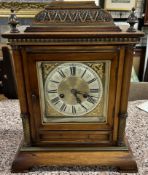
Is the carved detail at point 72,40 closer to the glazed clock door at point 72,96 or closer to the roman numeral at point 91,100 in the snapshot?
the glazed clock door at point 72,96

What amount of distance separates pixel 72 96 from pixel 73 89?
0.9 inches

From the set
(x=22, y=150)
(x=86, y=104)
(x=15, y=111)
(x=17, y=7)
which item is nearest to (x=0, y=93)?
(x=15, y=111)

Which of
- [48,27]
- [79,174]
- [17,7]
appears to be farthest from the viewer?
[17,7]

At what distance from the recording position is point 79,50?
0.61 m

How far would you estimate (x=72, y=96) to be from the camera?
0.69 meters

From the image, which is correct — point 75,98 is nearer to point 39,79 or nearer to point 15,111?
point 39,79

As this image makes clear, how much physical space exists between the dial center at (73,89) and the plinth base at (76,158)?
0.16 m

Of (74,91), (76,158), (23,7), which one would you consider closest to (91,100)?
(74,91)

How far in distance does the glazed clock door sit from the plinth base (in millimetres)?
24

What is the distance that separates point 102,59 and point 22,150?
37cm

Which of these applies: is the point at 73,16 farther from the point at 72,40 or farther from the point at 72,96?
the point at 72,96

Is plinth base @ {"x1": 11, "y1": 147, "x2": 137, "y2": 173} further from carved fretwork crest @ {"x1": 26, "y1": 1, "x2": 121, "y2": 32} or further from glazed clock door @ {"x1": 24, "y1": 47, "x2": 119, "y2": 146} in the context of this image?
carved fretwork crest @ {"x1": 26, "y1": 1, "x2": 121, "y2": 32}

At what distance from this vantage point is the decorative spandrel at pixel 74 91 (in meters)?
0.65

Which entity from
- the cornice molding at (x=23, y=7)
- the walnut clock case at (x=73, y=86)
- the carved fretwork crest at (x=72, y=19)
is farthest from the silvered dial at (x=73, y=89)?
the cornice molding at (x=23, y=7)
